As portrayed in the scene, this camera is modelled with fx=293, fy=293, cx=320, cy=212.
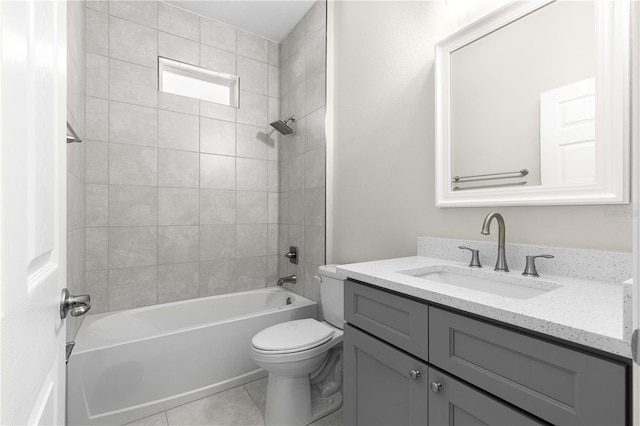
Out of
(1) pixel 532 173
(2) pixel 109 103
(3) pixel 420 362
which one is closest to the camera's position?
(3) pixel 420 362

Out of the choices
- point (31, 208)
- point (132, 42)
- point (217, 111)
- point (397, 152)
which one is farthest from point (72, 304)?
point (132, 42)

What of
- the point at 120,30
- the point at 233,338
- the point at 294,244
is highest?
the point at 120,30

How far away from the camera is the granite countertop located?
564mm

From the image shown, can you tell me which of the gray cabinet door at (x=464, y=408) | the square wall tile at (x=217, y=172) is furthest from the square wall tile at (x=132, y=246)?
the gray cabinet door at (x=464, y=408)

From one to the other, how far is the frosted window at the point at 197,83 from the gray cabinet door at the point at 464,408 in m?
2.62

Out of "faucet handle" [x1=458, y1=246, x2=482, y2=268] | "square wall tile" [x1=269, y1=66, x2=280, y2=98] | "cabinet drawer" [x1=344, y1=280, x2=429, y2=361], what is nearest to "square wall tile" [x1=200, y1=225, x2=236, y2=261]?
"square wall tile" [x1=269, y1=66, x2=280, y2=98]

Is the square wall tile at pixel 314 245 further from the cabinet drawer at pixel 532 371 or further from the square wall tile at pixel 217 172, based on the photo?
the cabinet drawer at pixel 532 371

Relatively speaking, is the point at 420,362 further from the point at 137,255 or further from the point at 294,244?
the point at 137,255

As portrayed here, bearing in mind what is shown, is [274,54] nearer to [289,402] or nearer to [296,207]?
[296,207]

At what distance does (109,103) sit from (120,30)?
0.56 meters

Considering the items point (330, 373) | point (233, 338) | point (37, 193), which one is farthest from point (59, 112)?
point (330, 373)

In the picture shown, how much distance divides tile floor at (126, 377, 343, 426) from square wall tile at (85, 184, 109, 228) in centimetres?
133

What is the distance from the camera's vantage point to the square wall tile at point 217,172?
8.25 feet

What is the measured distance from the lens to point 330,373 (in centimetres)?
181
